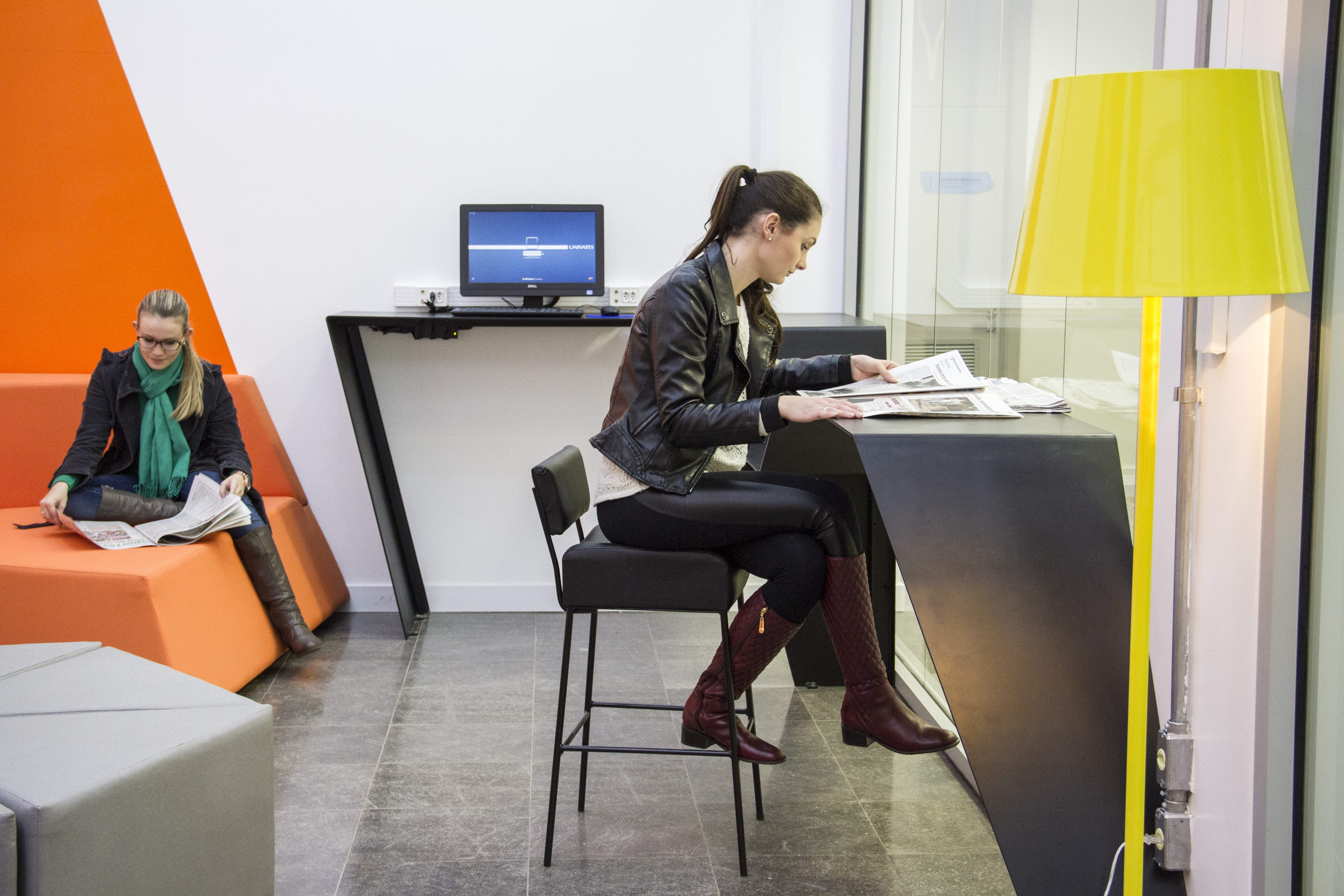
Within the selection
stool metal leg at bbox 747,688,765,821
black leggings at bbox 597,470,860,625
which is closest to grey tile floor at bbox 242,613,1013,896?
stool metal leg at bbox 747,688,765,821

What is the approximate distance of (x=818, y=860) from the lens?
6.86ft

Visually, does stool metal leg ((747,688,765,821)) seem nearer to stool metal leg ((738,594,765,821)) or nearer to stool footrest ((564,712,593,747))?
stool metal leg ((738,594,765,821))

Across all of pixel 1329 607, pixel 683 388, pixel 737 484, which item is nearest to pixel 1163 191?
pixel 1329 607

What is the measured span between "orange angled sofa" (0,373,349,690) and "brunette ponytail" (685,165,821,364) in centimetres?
174

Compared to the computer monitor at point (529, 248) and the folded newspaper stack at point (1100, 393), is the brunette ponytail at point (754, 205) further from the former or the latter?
the computer monitor at point (529, 248)

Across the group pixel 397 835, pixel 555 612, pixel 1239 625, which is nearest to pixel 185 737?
pixel 397 835

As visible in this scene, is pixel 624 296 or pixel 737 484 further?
pixel 624 296

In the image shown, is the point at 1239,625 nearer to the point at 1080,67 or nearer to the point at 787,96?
the point at 1080,67

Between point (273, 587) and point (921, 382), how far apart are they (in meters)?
2.21

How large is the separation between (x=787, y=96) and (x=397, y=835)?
2700 mm

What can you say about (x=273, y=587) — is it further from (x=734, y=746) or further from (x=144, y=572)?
(x=734, y=746)

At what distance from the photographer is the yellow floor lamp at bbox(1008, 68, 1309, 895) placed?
115cm

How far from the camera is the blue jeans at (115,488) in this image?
308cm

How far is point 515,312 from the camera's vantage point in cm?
345
